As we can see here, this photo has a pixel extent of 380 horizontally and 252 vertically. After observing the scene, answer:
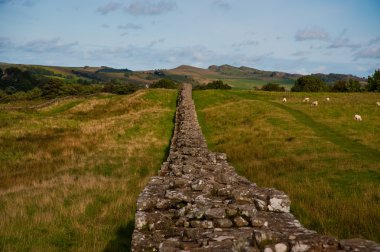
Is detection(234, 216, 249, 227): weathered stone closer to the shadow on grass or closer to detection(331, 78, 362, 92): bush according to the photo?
the shadow on grass

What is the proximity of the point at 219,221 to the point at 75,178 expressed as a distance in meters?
11.9

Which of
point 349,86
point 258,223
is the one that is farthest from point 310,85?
point 258,223

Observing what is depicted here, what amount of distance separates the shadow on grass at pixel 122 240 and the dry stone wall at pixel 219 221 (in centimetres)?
135

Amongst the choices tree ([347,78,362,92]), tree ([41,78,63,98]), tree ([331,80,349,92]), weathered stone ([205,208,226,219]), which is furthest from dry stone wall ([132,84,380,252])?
tree ([41,78,63,98])

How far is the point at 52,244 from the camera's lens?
8719mm

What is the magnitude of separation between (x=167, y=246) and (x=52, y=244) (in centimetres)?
448

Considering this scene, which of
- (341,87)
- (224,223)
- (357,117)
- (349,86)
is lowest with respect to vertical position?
(224,223)

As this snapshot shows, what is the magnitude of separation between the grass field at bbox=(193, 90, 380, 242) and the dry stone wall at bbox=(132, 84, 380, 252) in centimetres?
270

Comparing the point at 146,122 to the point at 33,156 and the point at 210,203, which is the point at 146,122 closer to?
the point at 33,156

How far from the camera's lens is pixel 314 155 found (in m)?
19.1

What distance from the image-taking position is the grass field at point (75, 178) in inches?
361

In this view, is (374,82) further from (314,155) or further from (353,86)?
(314,155)

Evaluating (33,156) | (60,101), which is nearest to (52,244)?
(33,156)

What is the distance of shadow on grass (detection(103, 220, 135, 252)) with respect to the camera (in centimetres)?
821
